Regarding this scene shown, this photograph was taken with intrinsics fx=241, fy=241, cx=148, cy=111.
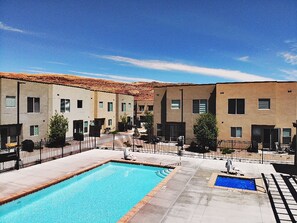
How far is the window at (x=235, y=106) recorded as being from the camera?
28625 millimetres

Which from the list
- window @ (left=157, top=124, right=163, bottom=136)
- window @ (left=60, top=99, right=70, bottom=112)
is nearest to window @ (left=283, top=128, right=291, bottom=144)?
window @ (left=157, top=124, right=163, bottom=136)

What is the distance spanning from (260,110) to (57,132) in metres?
23.9

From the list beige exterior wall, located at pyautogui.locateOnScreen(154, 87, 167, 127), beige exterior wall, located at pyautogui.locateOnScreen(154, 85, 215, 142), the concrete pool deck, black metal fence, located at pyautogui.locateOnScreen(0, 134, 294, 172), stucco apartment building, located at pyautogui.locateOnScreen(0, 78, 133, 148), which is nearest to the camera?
the concrete pool deck

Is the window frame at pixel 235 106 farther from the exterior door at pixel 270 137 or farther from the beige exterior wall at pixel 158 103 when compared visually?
the beige exterior wall at pixel 158 103

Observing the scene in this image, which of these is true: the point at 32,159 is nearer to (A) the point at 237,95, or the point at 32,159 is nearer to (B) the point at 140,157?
(B) the point at 140,157

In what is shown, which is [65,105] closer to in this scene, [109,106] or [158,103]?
[109,106]

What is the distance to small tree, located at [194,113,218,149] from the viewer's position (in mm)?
26314

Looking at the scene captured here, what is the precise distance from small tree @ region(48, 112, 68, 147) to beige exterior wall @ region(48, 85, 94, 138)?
8.11 ft

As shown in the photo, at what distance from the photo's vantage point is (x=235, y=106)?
28859 mm

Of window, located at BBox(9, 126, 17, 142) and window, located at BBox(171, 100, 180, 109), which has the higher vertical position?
window, located at BBox(171, 100, 180, 109)

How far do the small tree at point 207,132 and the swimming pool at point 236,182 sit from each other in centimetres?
913

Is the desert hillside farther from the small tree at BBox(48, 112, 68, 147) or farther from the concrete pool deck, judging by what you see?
the concrete pool deck

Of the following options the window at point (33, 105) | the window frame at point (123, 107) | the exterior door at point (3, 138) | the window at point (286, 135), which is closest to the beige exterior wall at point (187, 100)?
the window at point (286, 135)

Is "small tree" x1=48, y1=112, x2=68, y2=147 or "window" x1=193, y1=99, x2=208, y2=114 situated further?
"window" x1=193, y1=99, x2=208, y2=114
